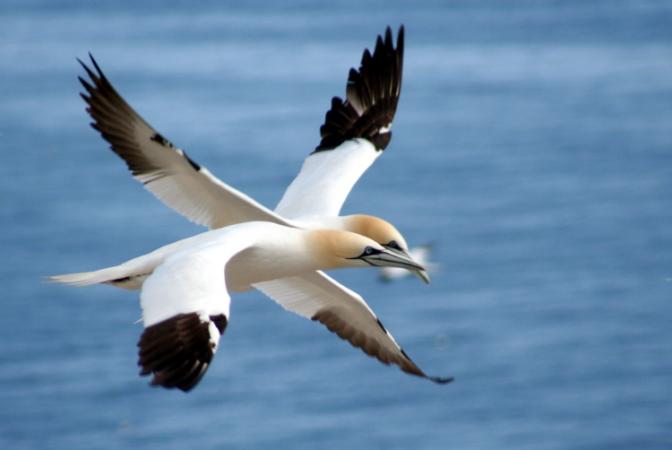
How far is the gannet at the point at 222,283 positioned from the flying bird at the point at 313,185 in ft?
0.03

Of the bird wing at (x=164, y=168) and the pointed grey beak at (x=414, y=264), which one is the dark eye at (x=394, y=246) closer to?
the pointed grey beak at (x=414, y=264)

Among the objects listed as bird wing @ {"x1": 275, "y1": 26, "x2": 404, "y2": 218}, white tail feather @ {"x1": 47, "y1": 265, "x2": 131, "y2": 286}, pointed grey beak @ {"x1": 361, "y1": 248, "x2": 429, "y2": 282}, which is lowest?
white tail feather @ {"x1": 47, "y1": 265, "x2": 131, "y2": 286}

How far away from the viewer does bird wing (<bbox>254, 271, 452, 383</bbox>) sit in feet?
27.0

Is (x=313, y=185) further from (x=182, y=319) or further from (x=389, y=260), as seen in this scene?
(x=182, y=319)

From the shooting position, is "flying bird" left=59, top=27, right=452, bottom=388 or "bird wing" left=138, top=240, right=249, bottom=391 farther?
"flying bird" left=59, top=27, right=452, bottom=388

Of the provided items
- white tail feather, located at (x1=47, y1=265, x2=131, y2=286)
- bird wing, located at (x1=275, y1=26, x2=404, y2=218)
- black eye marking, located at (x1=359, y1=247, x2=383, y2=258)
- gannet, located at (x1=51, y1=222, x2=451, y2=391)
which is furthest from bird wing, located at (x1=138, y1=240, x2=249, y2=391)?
bird wing, located at (x1=275, y1=26, x2=404, y2=218)

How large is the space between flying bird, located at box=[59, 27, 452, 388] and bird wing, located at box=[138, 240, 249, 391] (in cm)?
68

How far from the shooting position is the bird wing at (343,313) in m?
8.23

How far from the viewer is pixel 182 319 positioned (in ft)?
21.1

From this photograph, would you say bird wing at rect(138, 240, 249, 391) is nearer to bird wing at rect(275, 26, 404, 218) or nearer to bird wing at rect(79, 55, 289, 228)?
bird wing at rect(79, 55, 289, 228)

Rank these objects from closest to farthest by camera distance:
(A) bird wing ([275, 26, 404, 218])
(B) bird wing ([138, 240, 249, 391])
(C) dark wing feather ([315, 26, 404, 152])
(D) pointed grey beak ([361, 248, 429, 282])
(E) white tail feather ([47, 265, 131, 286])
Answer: (B) bird wing ([138, 240, 249, 391])
(E) white tail feather ([47, 265, 131, 286])
(D) pointed grey beak ([361, 248, 429, 282])
(A) bird wing ([275, 26, 404, 218])
(C) dark wing feather ([315, 26, 404, 152])

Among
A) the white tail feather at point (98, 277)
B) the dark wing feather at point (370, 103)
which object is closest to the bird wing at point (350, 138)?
the dark wing feather at point (370, 103)

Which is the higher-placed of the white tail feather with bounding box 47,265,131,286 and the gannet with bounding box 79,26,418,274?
the gannet with bounding box 79,26,418,274

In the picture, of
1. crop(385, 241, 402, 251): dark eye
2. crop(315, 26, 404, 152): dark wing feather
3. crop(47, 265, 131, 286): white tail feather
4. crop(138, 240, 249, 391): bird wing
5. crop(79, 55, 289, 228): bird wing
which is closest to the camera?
crop(138, 240, 249, 391): bird wing
